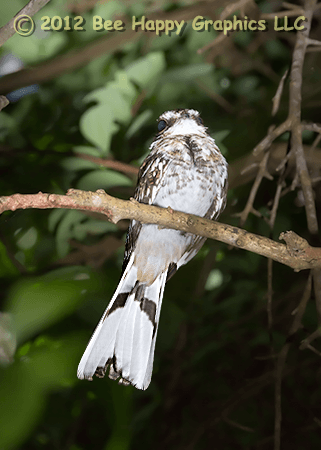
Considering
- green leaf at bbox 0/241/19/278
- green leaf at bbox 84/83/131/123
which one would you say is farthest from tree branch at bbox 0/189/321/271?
green leaf at bbox 84/83/131/123

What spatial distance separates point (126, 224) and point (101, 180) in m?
0.36

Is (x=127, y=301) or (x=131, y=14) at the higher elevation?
(x=131, y=14)

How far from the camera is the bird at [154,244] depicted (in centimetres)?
103

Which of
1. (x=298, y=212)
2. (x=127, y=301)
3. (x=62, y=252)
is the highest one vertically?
(x=298, y=212)

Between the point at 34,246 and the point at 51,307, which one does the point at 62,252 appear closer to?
the point at 34,246

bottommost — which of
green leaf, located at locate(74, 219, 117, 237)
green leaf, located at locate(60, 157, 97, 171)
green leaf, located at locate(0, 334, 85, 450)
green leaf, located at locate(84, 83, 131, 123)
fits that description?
green leaf, located at locate(0, 334, 85, 450)

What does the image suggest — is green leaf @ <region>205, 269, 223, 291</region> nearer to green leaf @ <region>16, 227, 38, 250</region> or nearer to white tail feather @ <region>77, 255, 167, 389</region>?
white tail feather @ <region>77, 255, 167, 389</region>

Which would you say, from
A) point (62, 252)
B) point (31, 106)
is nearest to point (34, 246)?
point (62, 252)

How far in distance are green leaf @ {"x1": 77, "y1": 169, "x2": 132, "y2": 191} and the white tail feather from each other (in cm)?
27

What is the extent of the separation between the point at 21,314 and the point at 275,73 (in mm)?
1720

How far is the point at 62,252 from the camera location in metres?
1.26

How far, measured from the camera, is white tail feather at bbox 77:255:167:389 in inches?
39.0

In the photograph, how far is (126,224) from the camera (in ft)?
5.04

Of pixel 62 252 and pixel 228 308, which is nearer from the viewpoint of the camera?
pixel 62 252
